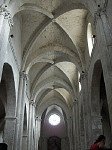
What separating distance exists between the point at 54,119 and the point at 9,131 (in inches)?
775

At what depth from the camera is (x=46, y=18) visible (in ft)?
46.6

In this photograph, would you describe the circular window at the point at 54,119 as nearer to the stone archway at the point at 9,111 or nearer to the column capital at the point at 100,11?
the stone archway at the point at 9,111

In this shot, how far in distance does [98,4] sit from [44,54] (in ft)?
25.2

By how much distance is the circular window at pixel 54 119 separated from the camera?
3072 cm

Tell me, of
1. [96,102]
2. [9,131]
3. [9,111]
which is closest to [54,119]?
[96,102]

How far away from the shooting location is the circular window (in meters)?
30.7

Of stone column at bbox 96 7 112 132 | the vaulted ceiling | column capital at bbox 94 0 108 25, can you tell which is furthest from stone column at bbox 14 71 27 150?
column capital at bbox 94 0 108 25

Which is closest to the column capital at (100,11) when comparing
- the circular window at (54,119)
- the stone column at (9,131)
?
the stone column at (9,131)

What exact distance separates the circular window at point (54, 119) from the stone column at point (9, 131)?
19183 millimetres

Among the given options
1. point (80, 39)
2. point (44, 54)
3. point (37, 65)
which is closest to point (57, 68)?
point (37, 65)

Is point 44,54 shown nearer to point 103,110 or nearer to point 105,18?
point 103,110

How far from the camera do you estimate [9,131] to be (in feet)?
38.2

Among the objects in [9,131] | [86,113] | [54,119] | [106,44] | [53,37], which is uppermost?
[53,37]

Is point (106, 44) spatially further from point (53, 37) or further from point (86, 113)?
point (53, 37)
